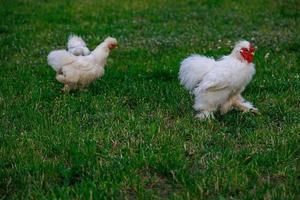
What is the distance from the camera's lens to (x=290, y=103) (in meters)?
9.09

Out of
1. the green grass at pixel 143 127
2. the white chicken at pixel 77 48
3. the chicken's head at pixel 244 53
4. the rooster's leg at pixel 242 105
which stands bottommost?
the green grass at pixel 143 127

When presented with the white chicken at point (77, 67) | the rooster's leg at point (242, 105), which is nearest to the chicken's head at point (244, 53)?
the rooster's leg at point (242, 105)

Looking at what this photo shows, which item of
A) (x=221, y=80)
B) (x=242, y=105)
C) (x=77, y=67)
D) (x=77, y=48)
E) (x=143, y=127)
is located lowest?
(x=143, y=127)

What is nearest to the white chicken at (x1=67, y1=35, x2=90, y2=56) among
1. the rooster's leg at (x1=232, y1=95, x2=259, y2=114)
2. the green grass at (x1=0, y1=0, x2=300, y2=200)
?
the green grass at (x1=0, y1=0, x2=300, y2=200)

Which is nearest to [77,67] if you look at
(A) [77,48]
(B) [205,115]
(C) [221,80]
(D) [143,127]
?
(A) [77,48]

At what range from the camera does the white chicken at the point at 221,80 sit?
8.09 meters

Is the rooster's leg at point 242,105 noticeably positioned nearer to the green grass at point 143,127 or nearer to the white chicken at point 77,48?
the green grass at point 143,127

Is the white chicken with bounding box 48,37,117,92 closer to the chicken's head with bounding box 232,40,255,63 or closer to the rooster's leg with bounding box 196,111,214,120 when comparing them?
the rooster's leg with bounding box 196,111,214,120

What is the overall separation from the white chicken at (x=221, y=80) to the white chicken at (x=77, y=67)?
2058mm

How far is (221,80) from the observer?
803 centimetres

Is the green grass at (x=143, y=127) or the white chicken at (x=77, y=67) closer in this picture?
the green grass at (x=143, y=127)

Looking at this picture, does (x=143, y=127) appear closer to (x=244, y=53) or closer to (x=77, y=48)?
(x=244, y=53)

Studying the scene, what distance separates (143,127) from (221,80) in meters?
1.32

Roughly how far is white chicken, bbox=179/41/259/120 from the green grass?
20cm
